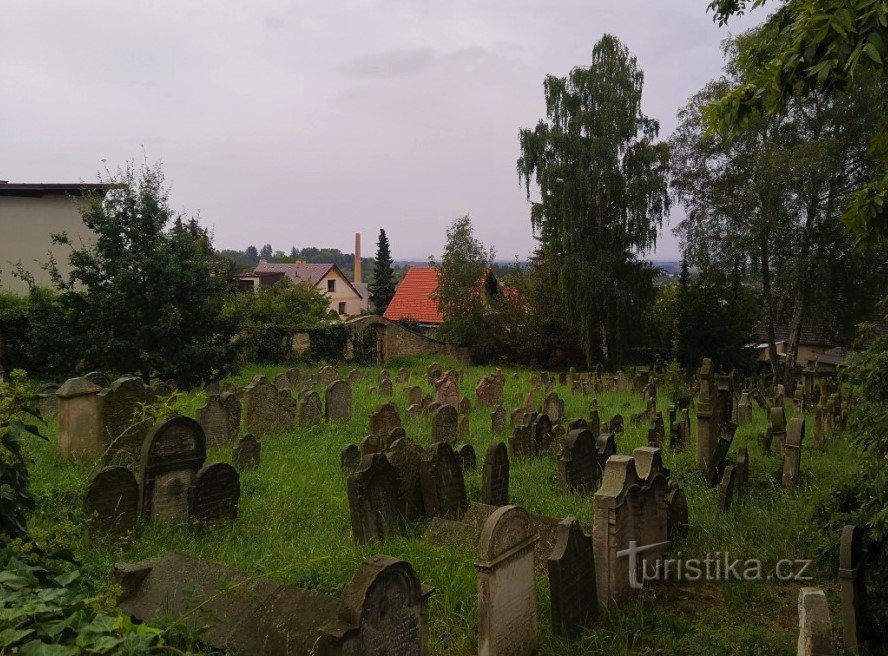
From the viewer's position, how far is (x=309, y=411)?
11.8 m

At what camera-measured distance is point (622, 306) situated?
24312 mm

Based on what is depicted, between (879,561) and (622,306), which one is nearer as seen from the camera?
(879,561)

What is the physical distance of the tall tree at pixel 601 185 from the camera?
23734mm

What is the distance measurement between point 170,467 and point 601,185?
20543 mm

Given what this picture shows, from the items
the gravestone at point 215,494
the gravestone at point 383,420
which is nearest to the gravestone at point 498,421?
the gravestone at point 383,420

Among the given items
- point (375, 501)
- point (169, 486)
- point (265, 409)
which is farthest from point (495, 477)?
point (265, 409)

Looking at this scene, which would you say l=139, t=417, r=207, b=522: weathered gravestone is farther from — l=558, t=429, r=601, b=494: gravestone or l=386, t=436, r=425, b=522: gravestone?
l=558, t=429, r=601, b=494: gravestone

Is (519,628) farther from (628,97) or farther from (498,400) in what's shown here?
(628,97)

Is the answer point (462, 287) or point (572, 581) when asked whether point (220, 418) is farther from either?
point (462, 287)

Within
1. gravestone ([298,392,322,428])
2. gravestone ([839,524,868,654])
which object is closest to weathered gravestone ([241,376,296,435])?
gravestone ([298,392,322,428])

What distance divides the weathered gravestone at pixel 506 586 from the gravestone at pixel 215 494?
11.0 ft

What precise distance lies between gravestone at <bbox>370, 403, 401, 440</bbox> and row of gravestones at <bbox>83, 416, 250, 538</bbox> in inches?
150

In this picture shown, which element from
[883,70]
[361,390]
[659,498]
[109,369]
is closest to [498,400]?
[361,390]

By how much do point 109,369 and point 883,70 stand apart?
50.0 ft
